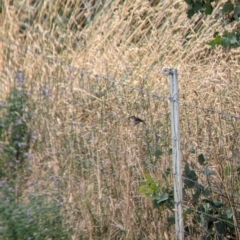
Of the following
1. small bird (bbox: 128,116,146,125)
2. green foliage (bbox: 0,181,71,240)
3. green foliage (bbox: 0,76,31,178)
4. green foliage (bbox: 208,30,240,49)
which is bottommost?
green foliage (bbox: 0,76,31,178)

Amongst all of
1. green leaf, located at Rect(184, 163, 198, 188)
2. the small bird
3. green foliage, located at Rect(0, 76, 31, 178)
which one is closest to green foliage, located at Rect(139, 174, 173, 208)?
green leaf, located at Rect(184, 163, 198, 188)

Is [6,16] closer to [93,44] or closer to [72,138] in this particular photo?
[93,44]

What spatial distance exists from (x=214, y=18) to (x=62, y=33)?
4.77 ft

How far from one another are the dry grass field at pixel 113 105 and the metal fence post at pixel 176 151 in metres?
0.13

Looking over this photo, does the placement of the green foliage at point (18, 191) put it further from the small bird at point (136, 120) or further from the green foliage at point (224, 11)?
the green foliage at point (224, 11)

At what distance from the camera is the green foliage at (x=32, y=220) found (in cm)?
466

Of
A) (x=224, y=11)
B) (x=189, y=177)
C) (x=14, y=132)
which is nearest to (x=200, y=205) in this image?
(x=189, y=177)

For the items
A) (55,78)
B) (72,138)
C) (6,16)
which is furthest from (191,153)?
(6,16)

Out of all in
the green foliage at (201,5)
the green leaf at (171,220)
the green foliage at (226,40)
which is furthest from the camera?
the green leaf at (171,220)

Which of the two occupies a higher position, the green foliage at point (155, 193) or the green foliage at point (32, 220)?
the green foliage at point (155, 193)

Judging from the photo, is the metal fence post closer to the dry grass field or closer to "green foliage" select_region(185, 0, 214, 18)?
the dry grass field

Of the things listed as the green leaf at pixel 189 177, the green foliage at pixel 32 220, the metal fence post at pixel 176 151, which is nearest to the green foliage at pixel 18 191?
the green foliage at pixel 32 220

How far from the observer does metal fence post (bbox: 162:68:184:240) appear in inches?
179

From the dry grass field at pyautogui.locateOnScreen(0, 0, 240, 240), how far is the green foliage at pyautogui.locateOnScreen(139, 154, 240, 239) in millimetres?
43
